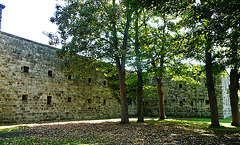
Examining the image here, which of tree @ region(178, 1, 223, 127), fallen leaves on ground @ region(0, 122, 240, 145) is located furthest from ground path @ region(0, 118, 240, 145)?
tree @ region(178, 1, 223, 127)

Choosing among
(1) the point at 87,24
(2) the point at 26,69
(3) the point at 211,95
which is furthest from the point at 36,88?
(3) the point at 211,95

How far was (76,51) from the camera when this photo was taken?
11500 mm

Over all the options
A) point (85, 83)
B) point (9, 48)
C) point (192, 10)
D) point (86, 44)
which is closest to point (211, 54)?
point (192, 10)

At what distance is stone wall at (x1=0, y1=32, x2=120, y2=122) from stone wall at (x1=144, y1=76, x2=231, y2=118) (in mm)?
10854

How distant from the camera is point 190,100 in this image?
24.7m

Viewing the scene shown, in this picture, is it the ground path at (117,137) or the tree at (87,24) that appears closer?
the ground path at (117,137)

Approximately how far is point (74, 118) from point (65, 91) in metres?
2.94

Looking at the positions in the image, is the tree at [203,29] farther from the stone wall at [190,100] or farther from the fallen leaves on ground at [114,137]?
the stone wall at [190,100]

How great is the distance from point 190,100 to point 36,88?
19197 mm

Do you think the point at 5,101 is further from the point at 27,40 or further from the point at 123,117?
the point at 123,117

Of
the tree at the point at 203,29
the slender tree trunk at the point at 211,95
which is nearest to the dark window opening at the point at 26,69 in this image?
the tree at the point at 203,29

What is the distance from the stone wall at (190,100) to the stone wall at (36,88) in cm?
1085

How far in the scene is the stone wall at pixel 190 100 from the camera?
77.3 feet

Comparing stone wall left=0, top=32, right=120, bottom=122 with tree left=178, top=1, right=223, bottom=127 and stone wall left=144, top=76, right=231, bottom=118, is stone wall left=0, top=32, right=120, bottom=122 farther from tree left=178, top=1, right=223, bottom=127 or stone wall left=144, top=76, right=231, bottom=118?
tree left=178, top=1, right=223, bottom=127
